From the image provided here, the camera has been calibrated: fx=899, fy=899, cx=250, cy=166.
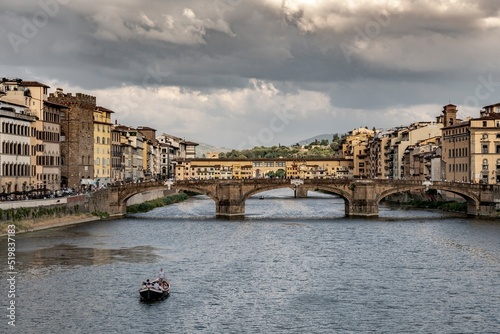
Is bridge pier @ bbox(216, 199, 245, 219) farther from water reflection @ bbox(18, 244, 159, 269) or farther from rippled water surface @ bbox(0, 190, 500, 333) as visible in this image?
water reflection @ bbox(18, 244, 159, 269)

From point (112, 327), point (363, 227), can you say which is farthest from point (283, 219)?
point (112, 327)

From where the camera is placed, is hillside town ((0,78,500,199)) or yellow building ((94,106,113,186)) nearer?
hillside town ((0,78,500,199))

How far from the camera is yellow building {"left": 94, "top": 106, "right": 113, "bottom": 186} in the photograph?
385 feet

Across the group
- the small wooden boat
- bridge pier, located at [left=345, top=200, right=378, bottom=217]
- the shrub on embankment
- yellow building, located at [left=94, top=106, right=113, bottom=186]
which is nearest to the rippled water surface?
the small wooden boat

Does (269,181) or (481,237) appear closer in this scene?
(481,237)

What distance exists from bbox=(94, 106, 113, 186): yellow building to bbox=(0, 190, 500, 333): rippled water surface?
33.9 meters

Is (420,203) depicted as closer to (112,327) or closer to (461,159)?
(461,159)

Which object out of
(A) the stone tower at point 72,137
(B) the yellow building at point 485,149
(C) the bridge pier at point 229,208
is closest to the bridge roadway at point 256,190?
(C) the bridge pier at point 229,208

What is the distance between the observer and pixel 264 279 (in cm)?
5266

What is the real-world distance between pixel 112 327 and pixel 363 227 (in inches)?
1876

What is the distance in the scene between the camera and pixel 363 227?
278ft

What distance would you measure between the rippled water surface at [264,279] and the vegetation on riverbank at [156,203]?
25708 millimetres

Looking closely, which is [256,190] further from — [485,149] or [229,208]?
[485,149]

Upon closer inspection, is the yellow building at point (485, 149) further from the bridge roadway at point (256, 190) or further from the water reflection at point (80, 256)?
the water reflection at point (80, 256)
